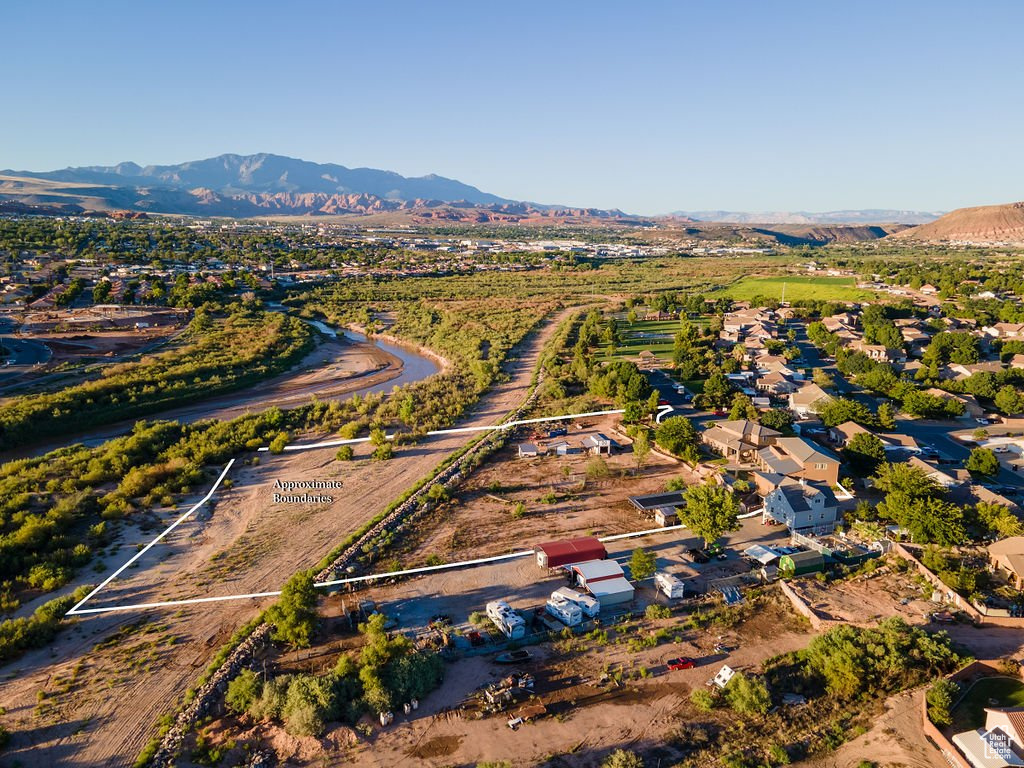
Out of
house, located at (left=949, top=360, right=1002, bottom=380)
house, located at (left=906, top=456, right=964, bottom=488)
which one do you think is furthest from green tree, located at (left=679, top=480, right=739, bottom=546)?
house, located at (left=949, top=360, right=1002, bottom=380)

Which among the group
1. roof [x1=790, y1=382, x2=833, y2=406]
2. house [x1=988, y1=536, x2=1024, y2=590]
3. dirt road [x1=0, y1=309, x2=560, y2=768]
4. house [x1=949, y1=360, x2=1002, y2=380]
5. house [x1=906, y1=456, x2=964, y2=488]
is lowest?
dirt road [x1=0, y1=309, x2=560, y2=768]

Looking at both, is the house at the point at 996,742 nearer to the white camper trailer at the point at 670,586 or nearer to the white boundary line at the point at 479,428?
the white camper trailer at the point at 670,586

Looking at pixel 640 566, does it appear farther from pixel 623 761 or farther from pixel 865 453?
pixel 865 453

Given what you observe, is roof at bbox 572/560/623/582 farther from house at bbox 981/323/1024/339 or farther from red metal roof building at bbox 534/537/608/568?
house at bbox 981/323/1024/339

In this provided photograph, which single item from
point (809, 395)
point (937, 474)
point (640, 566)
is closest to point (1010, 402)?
point (809, 395)

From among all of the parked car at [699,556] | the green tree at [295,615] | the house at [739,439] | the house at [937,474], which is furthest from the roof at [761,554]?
the green tree at [295,615]

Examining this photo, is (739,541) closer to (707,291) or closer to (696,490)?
(696,490)
